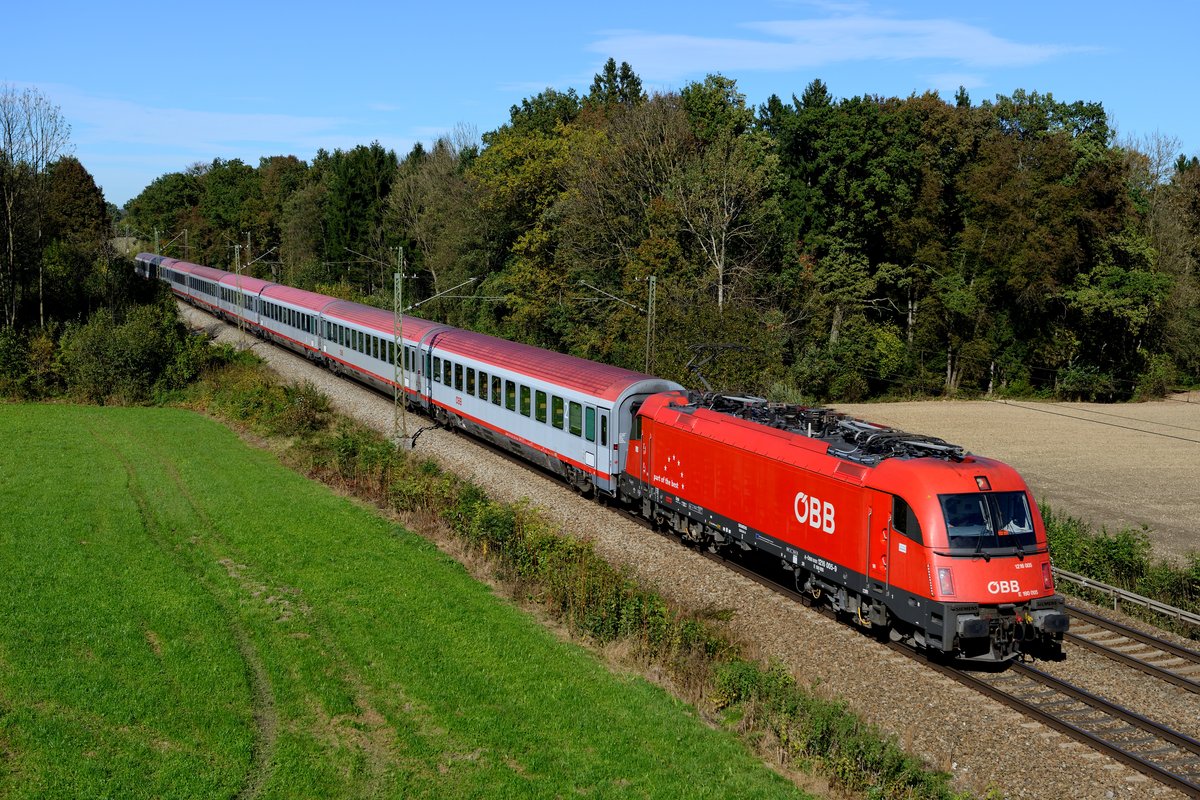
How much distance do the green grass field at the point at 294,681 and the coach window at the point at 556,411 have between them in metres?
5.69

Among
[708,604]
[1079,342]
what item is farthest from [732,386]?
[1079,342]

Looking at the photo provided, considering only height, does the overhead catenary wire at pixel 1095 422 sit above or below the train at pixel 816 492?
below

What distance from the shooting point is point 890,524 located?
15.9 m

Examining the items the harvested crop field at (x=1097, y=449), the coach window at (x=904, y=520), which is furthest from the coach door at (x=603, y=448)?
the harvested crop field at (x=1097, y=449)

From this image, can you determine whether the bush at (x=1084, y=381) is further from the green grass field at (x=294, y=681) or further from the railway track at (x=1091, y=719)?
the green grass field at (x=294, y=681)

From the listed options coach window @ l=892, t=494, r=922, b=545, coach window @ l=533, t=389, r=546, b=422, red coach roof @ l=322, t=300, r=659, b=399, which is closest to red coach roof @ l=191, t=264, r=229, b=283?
red coach roof @ l=322, t=300, r=659, b=399

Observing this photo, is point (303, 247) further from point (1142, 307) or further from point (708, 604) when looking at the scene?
point (708, 604)

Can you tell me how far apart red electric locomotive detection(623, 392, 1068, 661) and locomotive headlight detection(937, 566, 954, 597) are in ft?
0.05

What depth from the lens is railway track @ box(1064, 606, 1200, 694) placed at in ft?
53.0

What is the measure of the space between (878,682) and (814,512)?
11.1 ft

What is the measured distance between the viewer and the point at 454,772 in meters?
12.7

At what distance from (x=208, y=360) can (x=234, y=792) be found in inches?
1697

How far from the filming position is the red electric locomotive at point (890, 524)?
49.8 ft

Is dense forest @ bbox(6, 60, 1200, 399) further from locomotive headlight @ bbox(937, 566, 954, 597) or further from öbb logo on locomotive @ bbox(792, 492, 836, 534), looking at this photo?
locomotive headlight @ bbox(937, 566, 954, 597)
